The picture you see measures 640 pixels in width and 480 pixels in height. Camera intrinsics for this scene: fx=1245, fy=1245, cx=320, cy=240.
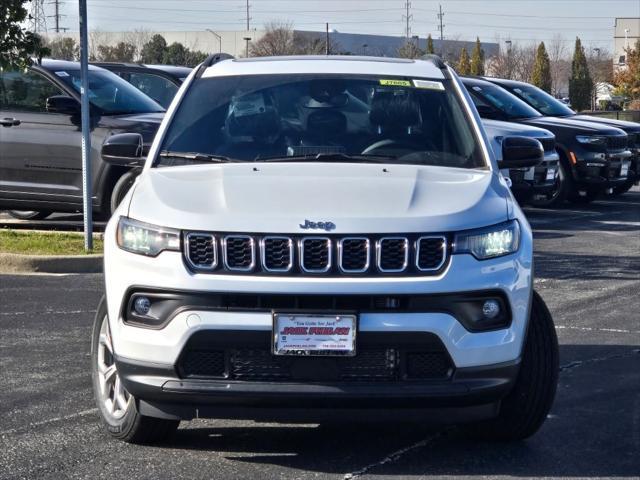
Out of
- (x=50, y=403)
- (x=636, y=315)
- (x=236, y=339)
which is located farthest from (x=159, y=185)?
(x=636, y=315)

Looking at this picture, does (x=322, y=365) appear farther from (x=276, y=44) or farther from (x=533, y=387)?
(x=276, y=44)

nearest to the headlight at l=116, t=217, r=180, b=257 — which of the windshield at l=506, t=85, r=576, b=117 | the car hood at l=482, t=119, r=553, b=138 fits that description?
the car hood at l=482, t=119, r=553, b=138

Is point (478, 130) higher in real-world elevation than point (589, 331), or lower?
higher

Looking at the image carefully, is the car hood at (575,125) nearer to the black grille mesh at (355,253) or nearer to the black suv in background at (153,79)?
the black suv in background at (153,79)

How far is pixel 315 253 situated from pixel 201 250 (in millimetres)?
457

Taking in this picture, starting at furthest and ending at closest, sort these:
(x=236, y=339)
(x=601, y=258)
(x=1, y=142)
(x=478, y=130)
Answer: (x=1, y=142), (x=601, y=258), (x=478, y=130), (x=236, y=339)

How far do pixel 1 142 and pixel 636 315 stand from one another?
7.34 metres

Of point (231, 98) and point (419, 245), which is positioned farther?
point (231, 98)

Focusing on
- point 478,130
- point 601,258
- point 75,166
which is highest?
point 478,130

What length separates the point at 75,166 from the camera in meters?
13.1

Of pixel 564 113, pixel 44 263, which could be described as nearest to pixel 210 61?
pixel 44 263

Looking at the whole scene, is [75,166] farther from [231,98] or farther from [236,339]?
[236,339]

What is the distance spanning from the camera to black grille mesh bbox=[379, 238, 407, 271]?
16.0ft

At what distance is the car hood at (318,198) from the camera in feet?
16.1
